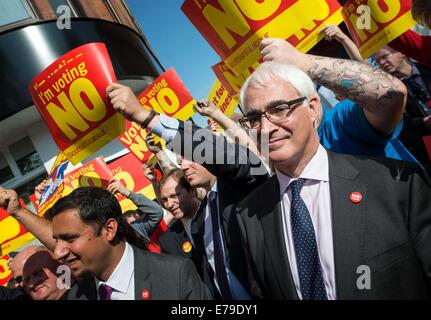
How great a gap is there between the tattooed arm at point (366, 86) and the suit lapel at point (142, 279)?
127 cm

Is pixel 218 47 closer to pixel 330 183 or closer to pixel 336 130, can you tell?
pixel 336 130

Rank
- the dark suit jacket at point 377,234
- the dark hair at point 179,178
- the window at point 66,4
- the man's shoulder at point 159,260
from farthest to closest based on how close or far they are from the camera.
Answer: the window at point 66,4, the dark hair at point 179,178, the man's shoulder at point 159,260, the dark suit jacket at point 377,234

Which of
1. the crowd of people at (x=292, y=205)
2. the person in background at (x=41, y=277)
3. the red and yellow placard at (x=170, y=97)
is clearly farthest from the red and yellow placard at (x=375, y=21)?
the person in background at (x=41, y=277)

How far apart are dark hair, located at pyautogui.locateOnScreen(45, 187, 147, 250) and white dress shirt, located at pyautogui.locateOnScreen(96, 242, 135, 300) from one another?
187 mm

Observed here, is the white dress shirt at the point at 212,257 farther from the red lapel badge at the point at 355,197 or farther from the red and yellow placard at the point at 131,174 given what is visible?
the red and yellow placard at the point at 131,174

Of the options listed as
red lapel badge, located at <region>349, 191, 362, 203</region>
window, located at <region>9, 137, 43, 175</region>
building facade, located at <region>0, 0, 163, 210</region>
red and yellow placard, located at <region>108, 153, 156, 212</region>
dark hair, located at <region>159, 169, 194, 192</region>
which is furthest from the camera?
window, located at <region>9, 137, 43, 175</region>

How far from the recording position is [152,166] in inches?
161

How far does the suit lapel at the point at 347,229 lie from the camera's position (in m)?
1.23

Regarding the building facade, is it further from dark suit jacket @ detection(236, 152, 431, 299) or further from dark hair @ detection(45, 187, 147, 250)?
dark suit jacket @ detection(236, 152, 431, 299)

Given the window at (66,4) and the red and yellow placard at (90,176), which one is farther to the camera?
the window at (66,4)

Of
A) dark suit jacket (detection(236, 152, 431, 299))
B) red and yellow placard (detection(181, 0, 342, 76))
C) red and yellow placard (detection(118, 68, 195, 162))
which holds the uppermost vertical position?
red and yellow placard (detection(118, 68, 195, 162))

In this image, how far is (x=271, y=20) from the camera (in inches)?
90.3

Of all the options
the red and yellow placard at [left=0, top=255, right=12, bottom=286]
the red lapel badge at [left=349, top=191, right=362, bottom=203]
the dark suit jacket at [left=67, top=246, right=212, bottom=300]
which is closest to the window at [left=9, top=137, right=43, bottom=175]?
the red and yellow placard at [left=0, top=255, right=12, bottom=286]

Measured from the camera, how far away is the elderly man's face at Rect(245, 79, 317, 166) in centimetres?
136
